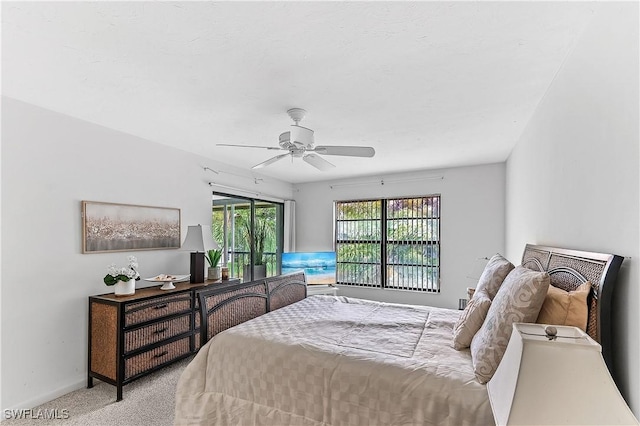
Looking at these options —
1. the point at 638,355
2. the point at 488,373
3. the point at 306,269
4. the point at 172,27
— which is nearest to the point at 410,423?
the point at 488,373

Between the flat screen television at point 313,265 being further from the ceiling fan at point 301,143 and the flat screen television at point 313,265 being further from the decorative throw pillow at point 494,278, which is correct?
the decorative throw pillow at point 494,278

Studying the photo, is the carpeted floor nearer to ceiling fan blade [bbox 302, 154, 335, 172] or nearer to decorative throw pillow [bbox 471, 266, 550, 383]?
decorative throw pillow [bbox 471, 266, 550, 383]

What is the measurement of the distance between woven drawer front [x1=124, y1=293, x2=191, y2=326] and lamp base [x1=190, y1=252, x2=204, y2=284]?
1.07 feet

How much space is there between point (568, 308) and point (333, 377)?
1.20 metres

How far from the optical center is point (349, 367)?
6.03 ft

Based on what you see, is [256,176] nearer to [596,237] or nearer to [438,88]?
[438,88]

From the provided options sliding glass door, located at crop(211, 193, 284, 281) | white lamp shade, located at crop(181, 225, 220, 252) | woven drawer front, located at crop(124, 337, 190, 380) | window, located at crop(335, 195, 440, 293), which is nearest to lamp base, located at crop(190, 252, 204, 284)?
white lamp shade, located at crop(181, 225, 220, 252)

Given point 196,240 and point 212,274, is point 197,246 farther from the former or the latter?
point 212,274

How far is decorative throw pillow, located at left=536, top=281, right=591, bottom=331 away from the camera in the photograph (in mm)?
1358

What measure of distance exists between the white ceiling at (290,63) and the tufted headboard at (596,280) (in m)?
1.10

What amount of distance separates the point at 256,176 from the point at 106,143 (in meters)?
2.33

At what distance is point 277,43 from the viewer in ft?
5.62

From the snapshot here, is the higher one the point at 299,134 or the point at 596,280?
the point at 299,134

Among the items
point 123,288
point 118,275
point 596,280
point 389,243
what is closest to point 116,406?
point 123,288
